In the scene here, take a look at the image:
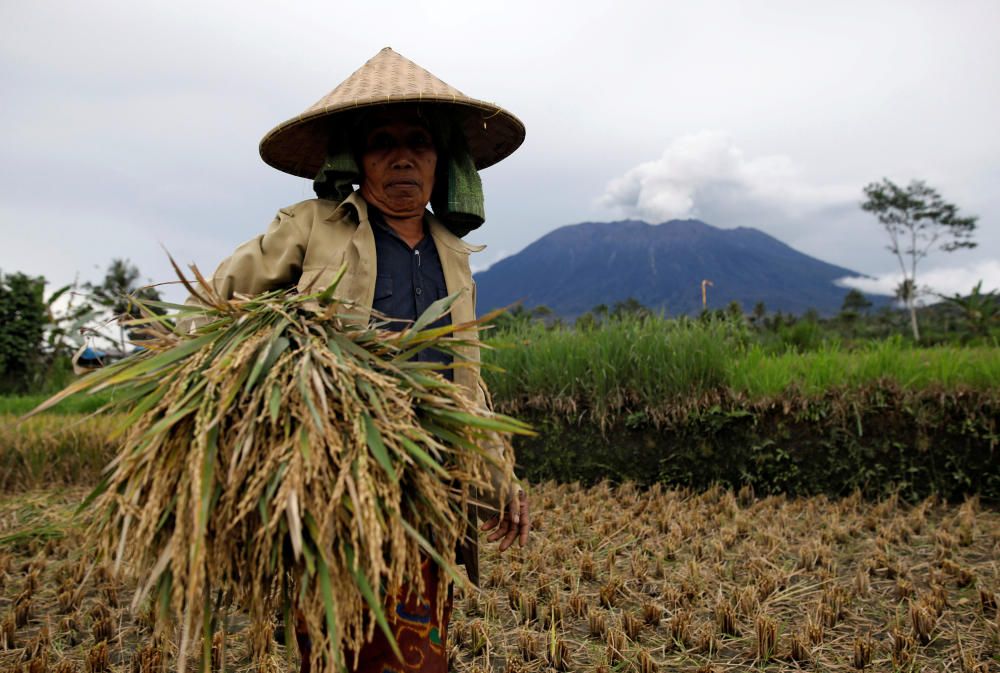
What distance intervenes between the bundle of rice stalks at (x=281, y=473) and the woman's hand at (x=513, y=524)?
0.52 m

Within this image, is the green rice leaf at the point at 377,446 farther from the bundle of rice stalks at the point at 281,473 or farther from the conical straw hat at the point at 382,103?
the conical straw hat at the point at 382,103

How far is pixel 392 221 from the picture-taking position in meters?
2.13

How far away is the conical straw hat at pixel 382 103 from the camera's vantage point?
201 centimetres

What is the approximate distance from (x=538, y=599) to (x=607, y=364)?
2.56 metres

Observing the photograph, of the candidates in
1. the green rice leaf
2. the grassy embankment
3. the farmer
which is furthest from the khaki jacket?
the grassy embankment

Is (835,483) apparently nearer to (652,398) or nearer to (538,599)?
(652,398)

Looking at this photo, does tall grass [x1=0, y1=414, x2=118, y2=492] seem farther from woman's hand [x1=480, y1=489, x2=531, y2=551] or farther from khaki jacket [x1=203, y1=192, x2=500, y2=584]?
woman's hand [x1=480, y1=489, x2=531, y2=551]

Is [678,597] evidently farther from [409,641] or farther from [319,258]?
[319,258]

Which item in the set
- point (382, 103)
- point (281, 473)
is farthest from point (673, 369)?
point (281, 473)

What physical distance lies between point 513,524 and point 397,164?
1.03 metres

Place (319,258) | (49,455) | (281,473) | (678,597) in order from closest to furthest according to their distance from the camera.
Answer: (281,473) → (319,258) → (678,597) → (49,455)

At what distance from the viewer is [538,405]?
569 cm

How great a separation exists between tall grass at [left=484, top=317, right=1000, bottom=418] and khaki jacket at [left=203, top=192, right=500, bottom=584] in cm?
300

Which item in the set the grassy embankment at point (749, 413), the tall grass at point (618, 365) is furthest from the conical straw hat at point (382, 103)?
the tall grass at point (618, 365)
